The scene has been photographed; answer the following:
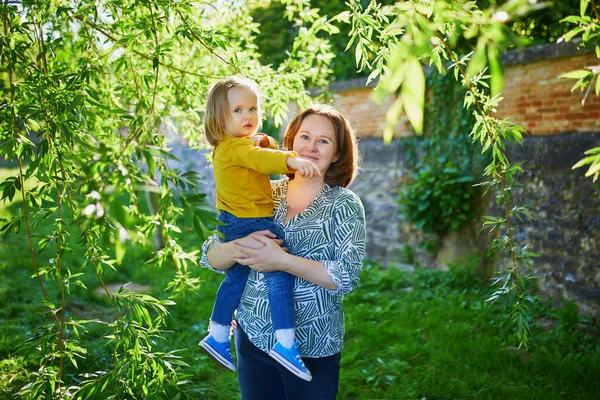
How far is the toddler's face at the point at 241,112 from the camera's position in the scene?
7.33 feet

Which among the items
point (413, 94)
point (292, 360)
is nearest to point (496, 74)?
point (413, 94)

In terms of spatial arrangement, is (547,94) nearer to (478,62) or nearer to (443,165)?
(443,165)

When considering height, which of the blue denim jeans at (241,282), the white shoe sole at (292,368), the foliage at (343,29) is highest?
the foliage at (343,29)

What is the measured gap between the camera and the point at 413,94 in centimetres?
94

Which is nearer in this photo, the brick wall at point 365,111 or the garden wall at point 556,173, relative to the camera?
the garden wall at point 556,173

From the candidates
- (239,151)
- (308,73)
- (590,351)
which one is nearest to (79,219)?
(239,151)

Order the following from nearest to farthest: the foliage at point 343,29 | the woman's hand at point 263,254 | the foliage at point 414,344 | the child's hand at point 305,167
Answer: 1. the child's hand at point 305,167
2. the woman's hand at point 263,254
3. the foliage at point 414,344
4. the foliage at point 343,29

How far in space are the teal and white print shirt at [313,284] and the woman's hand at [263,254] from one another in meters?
0.12

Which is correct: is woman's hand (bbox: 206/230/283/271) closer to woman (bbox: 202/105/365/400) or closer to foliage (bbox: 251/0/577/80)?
woman (bbox: 202/105/365/400)

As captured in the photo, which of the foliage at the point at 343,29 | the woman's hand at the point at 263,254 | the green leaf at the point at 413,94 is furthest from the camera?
the foliage at the point at 343,29

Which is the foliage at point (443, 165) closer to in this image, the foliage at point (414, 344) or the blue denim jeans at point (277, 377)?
the foliage at point (414, 344)

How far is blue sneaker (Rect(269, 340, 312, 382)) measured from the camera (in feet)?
6.50

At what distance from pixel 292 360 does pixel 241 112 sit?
1071 mm

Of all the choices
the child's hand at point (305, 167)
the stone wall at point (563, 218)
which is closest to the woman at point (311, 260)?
the child's hand at point (305, 167)
